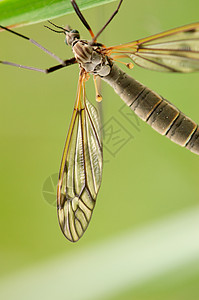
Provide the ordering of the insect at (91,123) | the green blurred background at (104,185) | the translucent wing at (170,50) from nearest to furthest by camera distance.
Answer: the translucent wing at (170,50)
the insect at (91,123)
the green blurred background at (104,185)

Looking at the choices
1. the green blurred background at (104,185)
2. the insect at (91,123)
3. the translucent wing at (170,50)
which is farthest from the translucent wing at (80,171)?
the translucent wing at (170,50)

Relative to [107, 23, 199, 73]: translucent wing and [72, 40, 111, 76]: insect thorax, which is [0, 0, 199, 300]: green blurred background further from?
[107, 23, 199, 73]: translucent wing

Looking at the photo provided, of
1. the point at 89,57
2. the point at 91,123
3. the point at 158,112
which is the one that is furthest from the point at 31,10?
the point at 158,112

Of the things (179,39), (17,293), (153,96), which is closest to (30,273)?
(17,293)

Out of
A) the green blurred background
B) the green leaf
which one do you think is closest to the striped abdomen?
the green blurred background

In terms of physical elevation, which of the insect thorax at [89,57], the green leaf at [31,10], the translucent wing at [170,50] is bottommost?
the translucent wing at [170,50]

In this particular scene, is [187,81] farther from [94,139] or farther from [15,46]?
[15,46]

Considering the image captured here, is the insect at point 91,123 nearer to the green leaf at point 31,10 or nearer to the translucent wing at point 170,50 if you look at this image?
the translucent wing at point 170,50
